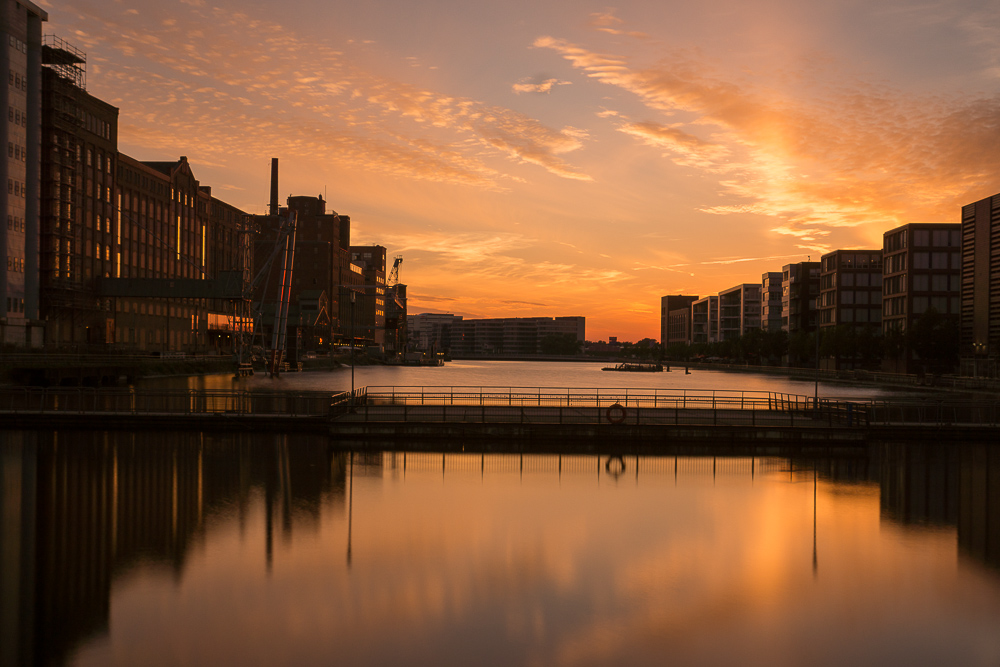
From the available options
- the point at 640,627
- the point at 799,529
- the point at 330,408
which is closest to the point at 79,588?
the point at 640,627

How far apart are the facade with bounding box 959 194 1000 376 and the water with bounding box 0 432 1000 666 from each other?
78.6 m

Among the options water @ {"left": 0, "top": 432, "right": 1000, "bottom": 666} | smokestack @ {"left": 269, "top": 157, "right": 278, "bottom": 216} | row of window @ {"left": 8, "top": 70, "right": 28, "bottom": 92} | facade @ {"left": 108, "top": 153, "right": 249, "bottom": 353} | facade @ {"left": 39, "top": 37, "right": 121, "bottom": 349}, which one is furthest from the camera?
smokestack @ {"left": 269, "top": 157, "right": 278, "bottom": 216}

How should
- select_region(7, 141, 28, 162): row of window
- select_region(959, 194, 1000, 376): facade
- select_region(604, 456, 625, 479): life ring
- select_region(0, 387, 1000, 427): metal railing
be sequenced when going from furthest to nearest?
select_region(959, 194, 1000, 376): facade < select_region(7, 141, 28, 162): row of window < select_region(0, 387, 1000, 427): metal railing < select_region(604, 456, 625, 479): life ring

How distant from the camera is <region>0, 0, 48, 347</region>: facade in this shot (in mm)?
78688

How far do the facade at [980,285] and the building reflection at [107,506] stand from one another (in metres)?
85.7

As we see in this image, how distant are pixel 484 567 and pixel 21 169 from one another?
284ft

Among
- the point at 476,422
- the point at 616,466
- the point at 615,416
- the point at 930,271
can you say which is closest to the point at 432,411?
the point at 476,422

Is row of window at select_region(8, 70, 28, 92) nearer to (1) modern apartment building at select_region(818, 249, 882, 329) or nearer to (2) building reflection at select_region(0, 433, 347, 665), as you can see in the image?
(2) building reflection at select_region(0, 433, 347, 665)

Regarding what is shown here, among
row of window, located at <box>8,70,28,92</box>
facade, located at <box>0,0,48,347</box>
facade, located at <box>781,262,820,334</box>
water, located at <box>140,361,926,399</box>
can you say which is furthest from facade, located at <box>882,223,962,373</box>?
row of window, located at <box>8,70,28,92</box>

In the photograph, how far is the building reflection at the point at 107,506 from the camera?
12281mm

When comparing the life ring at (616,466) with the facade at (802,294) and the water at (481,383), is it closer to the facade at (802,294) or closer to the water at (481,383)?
the water at (481,383)

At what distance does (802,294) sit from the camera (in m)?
182

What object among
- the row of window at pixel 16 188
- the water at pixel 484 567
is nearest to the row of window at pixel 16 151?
the row of window at pixel 16 188

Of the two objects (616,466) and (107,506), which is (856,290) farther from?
(107,506)
